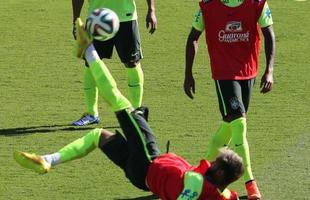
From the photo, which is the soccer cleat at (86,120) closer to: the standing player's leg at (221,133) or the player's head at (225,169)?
the standing player's leg at (221,133)

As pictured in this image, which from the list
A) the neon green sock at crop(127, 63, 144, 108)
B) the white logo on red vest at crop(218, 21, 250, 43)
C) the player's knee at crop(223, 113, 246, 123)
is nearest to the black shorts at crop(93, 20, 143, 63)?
the neon green sock at crop(127, 63, 144, 108)

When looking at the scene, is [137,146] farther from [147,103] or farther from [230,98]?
[147,103]

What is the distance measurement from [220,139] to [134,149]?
1.26 m

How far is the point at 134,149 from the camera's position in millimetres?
7691

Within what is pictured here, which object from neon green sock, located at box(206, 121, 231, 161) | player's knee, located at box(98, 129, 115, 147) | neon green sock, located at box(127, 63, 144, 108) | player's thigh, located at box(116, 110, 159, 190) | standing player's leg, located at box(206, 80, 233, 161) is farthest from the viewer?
neon green sock, located at box(127, 63, 144, 108)

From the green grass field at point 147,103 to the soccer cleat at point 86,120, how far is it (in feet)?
0.34

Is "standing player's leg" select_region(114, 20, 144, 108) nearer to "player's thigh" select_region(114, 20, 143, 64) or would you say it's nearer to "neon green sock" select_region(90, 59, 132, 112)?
"player's thigh" select_region(114, 20, 143, 64)

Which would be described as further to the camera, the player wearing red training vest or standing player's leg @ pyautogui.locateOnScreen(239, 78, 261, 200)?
the player wearing red training vest

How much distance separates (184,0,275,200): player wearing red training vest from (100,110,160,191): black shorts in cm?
100

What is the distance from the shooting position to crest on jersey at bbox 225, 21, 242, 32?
27.9 feet

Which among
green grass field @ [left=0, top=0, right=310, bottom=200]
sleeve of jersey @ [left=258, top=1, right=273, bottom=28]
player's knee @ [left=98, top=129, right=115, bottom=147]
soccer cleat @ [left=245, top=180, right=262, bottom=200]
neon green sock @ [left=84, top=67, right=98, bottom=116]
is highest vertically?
sleeve of jersey @ [left=258, top=1, right=273, bottom=28]

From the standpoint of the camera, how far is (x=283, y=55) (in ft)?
44.2

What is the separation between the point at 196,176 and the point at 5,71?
19.6 ft

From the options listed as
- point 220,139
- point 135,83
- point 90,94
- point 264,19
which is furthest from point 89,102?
point 264,19
